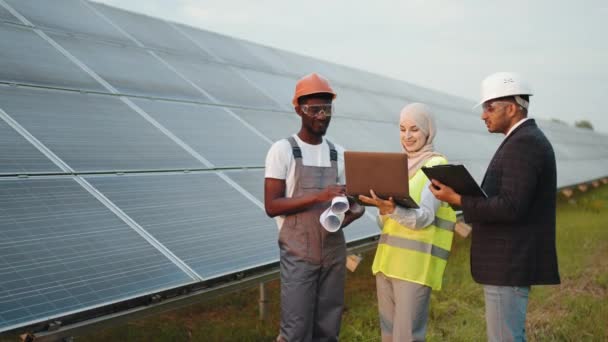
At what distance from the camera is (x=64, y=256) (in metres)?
3.13

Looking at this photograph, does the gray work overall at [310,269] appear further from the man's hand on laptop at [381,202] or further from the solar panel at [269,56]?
the solar panel at [269,56]

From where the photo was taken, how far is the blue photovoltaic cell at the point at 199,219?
3717 millimetres

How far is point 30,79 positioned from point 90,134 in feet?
2.88

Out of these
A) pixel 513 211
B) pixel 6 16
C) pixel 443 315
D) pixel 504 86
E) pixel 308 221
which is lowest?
pixel 443 315

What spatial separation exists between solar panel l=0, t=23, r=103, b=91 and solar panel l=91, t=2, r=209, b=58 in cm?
199

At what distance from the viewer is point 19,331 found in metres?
2.57

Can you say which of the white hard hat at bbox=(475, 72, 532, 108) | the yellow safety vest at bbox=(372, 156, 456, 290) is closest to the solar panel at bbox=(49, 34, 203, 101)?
the yellow safety vest at bbox=(372, 156, 456, 290)

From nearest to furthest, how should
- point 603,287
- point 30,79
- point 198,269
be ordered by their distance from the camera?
point 198,269 < point 30,79 < point 603,287

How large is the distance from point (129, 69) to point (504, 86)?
4.45 metres

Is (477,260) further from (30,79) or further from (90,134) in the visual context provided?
(30,79)

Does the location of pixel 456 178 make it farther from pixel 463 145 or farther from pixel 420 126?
pixel 463 145

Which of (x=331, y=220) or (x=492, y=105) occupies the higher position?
(x=492, y=105)

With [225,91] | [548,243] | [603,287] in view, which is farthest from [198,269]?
[603,287]

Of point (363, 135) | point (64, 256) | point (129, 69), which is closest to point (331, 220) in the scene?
point (64, 256)
